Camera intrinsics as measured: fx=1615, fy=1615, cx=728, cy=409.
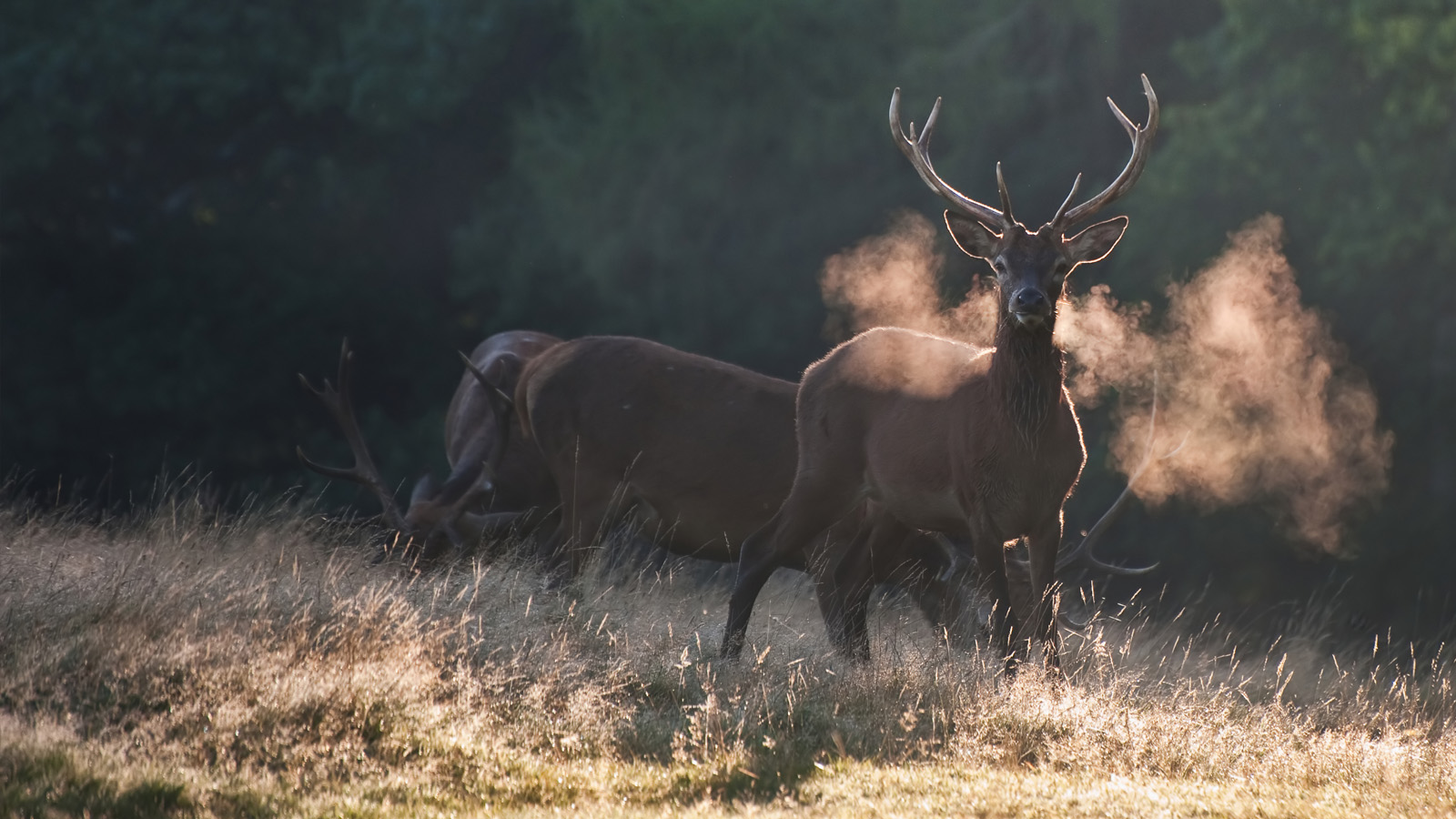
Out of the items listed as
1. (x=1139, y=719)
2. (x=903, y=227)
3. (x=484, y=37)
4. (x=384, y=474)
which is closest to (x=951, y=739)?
(x=1139, y=719)

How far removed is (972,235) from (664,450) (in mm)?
2937

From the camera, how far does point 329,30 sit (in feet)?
66.9

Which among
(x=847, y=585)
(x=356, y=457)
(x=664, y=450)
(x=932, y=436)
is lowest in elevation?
(x=356, y=457)

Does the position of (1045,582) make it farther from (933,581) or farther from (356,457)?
(356,457)

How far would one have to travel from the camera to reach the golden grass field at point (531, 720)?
5.64m

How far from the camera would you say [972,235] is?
8148mm

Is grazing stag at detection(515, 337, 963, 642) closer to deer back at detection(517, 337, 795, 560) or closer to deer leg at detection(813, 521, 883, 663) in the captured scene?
deer back at detection(517, 337, 795, 560)

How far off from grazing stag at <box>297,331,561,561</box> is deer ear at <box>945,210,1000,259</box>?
3.63m

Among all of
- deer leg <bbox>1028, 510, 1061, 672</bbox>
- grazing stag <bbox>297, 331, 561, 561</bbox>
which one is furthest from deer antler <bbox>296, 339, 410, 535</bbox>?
deer leg <bbox>1028, 510, 1061, 672</bbox>

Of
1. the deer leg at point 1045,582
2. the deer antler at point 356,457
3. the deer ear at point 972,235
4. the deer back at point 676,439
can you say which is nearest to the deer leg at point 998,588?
the deer leg at point 1045,582

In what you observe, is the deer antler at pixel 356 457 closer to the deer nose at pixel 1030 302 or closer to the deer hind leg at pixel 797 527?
the deer hind leg at pixel 797 527

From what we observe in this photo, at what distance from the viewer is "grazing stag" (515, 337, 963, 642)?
10203mm

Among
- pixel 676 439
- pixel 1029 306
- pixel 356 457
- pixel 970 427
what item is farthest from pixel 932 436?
pixel 356 457

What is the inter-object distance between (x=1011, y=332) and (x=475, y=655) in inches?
115
